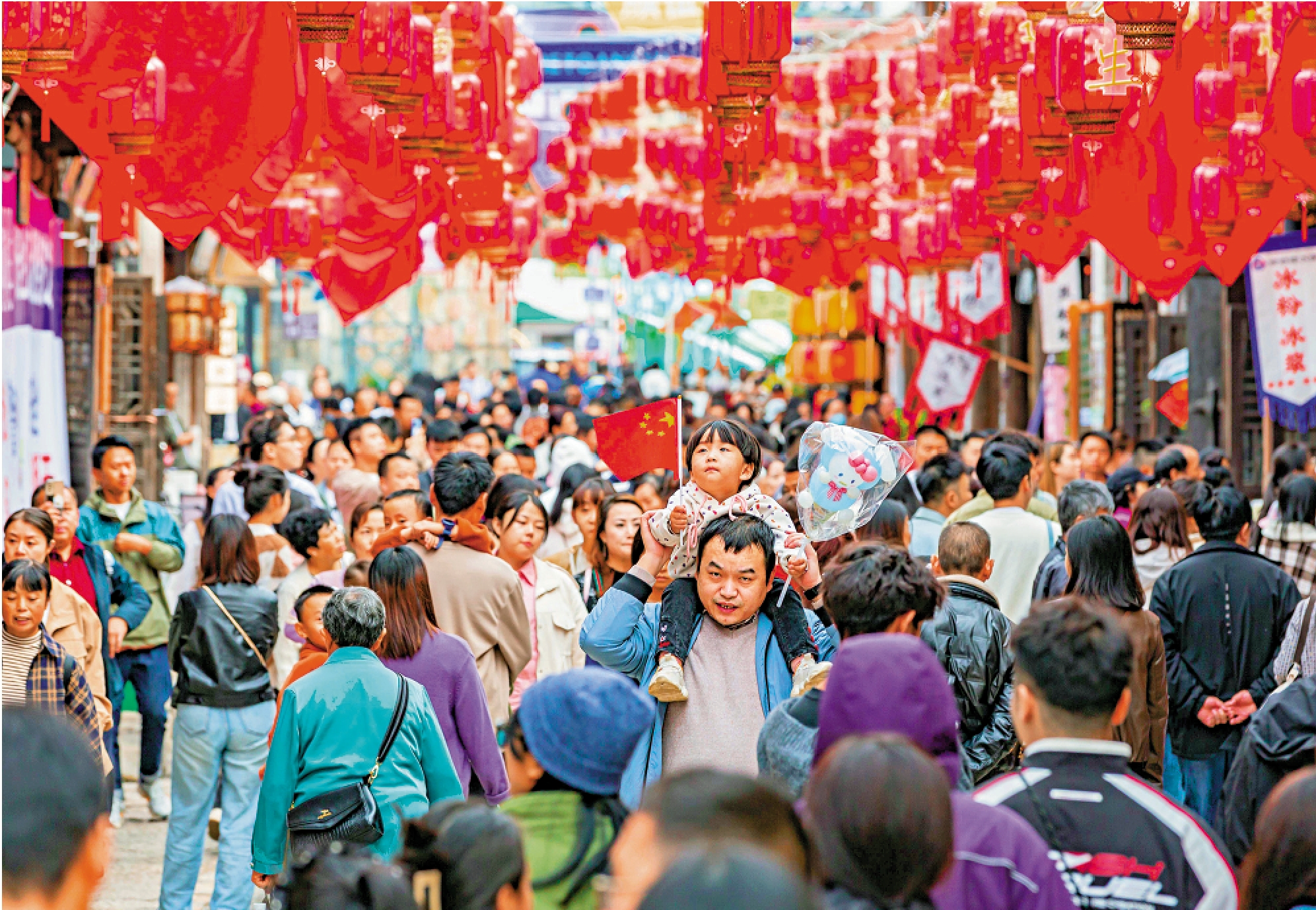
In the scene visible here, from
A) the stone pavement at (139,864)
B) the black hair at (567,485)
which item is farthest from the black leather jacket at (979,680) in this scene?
the black hair at (567,485)

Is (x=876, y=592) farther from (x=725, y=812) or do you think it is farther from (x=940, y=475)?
(x=940, y=475)

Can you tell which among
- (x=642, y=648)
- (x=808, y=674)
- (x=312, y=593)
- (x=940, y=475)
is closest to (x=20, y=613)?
(x=312, y=593)

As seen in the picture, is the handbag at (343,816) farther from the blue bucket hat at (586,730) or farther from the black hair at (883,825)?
the black hair at (883,825)

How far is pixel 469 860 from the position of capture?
9.33 feet

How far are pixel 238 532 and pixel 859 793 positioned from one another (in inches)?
183

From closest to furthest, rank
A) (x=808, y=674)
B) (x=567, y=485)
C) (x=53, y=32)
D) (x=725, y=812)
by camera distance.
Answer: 1. (x=725, y=812)
2. (x=808, y=674)
3. (x=53, y=32)
4. (x=567, y=485)

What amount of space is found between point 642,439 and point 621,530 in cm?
119

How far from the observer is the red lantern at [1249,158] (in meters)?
8.98

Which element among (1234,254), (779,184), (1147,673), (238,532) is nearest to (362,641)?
(238,532)

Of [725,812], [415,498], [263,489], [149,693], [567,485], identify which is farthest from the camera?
[567,485]

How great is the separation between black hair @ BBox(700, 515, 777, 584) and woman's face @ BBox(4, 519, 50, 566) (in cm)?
324

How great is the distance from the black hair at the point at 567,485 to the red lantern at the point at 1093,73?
3.27 metres

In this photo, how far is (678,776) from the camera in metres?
2.58

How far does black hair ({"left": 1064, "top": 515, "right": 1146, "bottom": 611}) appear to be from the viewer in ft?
18.4
